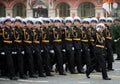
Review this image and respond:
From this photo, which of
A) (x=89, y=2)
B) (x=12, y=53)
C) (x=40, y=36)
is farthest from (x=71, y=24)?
(x=89, y=2)

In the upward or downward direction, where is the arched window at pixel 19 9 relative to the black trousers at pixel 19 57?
upward

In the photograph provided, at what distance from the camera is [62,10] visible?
5553cm

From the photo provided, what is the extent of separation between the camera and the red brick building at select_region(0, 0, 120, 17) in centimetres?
5420

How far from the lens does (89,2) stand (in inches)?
2143

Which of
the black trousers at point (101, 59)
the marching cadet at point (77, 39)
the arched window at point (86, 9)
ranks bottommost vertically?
the black trousers at point (101, 59)

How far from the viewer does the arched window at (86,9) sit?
54031mm

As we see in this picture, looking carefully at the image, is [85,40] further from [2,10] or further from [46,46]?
[2,10]

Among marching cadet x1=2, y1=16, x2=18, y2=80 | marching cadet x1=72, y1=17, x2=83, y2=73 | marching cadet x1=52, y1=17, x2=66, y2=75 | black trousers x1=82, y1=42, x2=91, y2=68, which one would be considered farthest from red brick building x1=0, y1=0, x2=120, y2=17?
marching cadet x1=2, y1=16, x2=18, y2=80

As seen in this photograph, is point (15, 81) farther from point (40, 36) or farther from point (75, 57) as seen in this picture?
point (75, 57)

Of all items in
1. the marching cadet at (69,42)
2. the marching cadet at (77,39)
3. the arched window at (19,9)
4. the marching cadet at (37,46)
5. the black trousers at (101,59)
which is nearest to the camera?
the black trousers at (101,59)

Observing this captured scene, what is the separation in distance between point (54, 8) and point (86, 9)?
13.4ft

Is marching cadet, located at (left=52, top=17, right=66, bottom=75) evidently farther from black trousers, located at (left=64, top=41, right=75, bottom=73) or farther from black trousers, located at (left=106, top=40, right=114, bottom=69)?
black trousers, located at (left=106, top=40, right=114, bottom=69)

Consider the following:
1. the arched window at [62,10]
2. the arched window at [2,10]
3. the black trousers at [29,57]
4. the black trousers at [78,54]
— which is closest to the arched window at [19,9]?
the arched window at [2,10]

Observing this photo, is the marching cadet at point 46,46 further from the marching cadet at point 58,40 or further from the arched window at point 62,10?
the arched window at point 62,10
